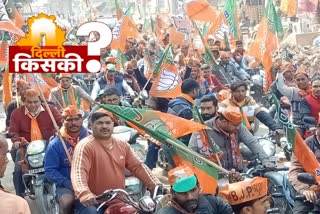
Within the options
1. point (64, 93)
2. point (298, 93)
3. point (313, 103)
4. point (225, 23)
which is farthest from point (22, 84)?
point (225, 23)

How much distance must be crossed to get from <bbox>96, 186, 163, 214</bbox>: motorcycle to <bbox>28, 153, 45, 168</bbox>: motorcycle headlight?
217cm

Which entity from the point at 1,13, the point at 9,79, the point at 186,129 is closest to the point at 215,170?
the point at 186,129

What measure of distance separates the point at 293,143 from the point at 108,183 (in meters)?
1.65

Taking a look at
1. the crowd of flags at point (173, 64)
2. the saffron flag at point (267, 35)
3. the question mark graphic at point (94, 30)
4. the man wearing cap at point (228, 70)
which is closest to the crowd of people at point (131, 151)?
the crowd of flags at point (173, 64)

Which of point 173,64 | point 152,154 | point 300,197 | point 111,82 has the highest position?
point 173,64

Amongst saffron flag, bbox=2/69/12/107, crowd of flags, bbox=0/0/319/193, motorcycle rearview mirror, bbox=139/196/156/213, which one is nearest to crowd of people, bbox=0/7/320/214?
crowd of flags, bbox=0/0/319/193

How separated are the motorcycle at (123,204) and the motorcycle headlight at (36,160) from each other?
7.12 feet

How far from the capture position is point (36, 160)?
795 centimetres

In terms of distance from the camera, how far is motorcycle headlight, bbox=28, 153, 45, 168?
7934mm

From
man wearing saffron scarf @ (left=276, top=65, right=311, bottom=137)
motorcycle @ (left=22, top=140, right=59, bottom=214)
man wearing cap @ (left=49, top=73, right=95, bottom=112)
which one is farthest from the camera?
man wearing cap @ (left=49, top=73, right=95, bottom=112)

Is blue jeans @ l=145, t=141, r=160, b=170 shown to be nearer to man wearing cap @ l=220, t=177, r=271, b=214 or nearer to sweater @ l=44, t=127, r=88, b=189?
sweater @ l=44, t=127, r=88, b=189

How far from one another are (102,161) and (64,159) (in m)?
0.79

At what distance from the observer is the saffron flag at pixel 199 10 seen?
16516 millimetres

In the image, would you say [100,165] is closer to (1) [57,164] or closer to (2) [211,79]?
(1) [57,164]
